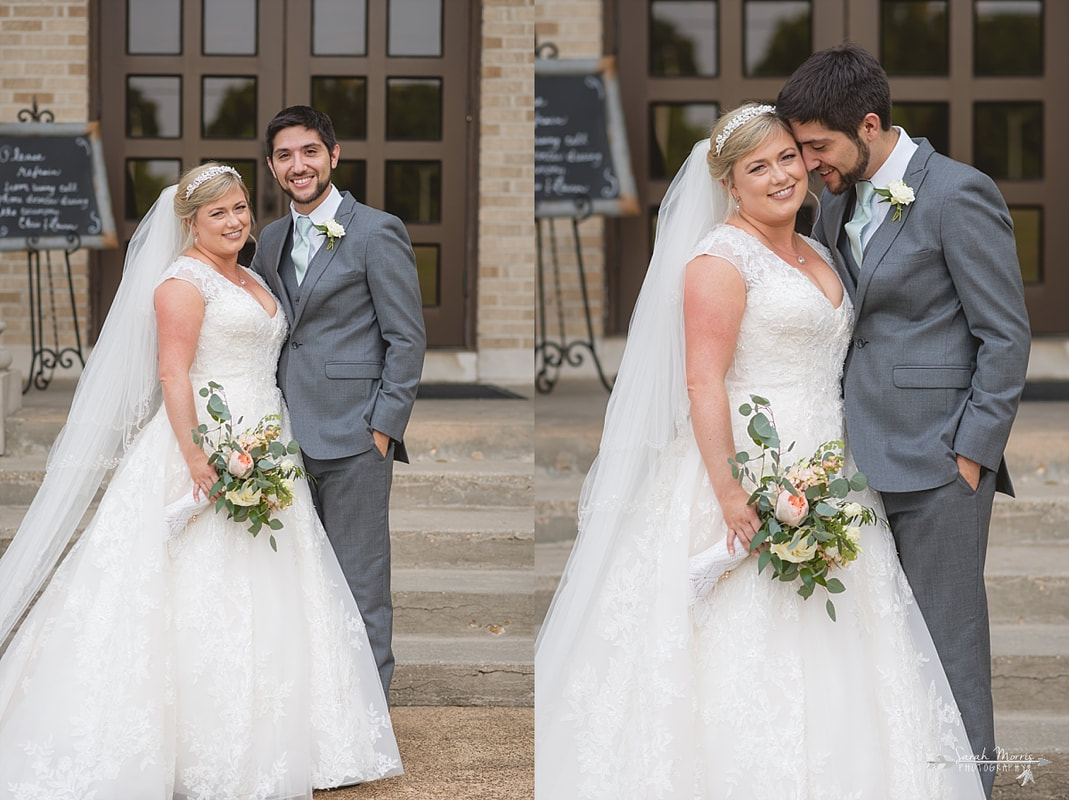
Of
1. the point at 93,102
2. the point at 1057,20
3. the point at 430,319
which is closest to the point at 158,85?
the point at 93,102

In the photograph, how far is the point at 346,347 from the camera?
11.5ft

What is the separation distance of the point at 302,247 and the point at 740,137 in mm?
1418

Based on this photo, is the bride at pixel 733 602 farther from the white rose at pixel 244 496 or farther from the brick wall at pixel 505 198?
the brick wall at pixel 505 198

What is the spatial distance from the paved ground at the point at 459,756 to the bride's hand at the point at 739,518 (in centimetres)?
116

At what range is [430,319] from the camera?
7414mm

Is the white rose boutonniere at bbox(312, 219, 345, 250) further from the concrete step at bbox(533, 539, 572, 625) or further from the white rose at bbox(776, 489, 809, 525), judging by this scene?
the white rose at bbox(776, 489, 809, 525)

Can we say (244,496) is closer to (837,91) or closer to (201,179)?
(201,179)

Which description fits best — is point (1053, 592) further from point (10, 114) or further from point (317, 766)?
point (10, 114)

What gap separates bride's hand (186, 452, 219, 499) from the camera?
3.24 meters

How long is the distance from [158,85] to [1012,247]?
575 cm

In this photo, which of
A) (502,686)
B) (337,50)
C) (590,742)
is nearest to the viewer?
(590,742)

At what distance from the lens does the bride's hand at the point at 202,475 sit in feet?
10.6

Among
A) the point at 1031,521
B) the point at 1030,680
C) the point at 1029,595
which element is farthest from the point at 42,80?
the point at 1030,680

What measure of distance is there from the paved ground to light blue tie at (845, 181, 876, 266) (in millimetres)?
1816
